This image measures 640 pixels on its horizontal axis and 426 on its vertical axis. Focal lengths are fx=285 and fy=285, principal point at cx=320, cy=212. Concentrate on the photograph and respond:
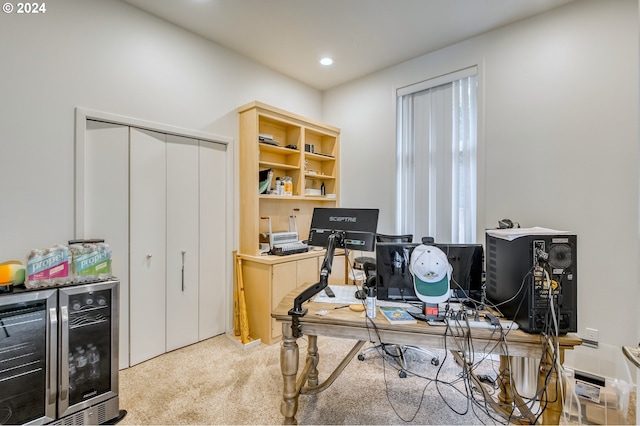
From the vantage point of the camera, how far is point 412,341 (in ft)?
4.95

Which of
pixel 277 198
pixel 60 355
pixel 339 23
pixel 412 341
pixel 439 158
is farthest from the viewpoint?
pixel 277 198

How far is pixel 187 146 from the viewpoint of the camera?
2916mm

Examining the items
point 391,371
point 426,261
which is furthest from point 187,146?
point 391,371

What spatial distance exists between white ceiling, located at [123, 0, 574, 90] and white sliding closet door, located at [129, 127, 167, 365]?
128 centimetres

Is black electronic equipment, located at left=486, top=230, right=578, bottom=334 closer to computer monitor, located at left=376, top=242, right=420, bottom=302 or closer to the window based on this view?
computer monitor, located at left=376, top=242, right=420, bottom=302

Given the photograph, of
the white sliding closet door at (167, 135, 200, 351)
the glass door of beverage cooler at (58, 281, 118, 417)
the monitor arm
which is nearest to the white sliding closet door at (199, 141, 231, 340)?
the white sliding closet door at (167, 135, 200, 351)

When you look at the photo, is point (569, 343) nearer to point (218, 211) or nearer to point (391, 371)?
point (391, 371)

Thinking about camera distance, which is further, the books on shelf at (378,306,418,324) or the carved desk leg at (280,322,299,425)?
the carved desk leg at (280,322,299,425)

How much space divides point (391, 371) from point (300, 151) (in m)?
2.62

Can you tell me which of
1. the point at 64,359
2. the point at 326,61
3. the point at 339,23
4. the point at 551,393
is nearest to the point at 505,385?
the point at 551,393

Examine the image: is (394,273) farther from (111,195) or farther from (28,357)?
(111,195)

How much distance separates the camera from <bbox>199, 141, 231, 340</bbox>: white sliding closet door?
3039 millimetres

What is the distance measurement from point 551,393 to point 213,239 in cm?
293

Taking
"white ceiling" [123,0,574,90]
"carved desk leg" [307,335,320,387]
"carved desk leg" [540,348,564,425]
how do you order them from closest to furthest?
"carved desk leg" [540,348,564,425] → "carved desk leg" [307,335,320,387] → "white ceiling" [123,0,574,90]
